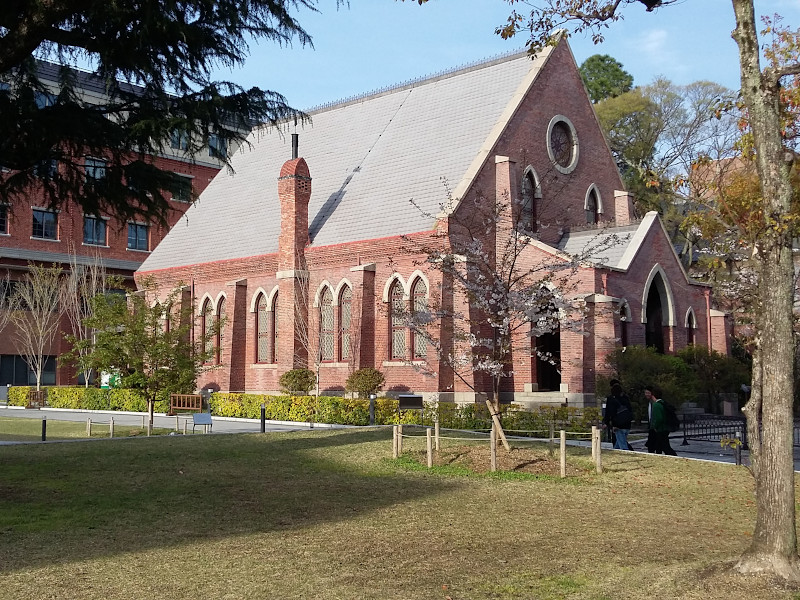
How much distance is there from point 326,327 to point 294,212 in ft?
15.8

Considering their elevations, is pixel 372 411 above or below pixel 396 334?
below

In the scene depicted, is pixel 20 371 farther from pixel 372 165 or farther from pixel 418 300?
pixel 418 300

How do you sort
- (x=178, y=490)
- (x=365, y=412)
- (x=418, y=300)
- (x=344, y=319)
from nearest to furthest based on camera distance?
1. (x=178, y=490)
2. (x=365, y=412)
3. (x=418, y=300)
4. (x=344, y=319)

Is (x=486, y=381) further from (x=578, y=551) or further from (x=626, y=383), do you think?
(x=578, y=551)

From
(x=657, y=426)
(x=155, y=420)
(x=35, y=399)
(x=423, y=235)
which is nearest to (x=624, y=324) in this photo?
(x=423, y=235)

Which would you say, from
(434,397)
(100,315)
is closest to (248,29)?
(100,315)

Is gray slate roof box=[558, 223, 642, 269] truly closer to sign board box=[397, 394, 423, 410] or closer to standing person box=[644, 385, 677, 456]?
sign board box=[397, 394, 423, 410]

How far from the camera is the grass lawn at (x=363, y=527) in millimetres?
8812

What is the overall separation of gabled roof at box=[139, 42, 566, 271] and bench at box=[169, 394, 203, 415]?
745cm

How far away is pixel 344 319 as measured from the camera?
35.1 metres

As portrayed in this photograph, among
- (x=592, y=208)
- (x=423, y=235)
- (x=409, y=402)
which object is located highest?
(x=592, y=208)

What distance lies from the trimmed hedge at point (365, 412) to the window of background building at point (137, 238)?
2285 cm

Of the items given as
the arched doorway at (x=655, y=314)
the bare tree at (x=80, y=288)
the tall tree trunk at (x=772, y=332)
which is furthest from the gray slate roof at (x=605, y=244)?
the bare tree at (x=80, y=288)

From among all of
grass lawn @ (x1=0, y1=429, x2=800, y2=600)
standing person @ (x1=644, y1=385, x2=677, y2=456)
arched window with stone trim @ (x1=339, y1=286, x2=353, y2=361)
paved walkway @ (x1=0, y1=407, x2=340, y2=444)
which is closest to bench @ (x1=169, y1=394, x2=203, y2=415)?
paved walkway @ (x1=0, y1=407, x2=340, y2=444)
